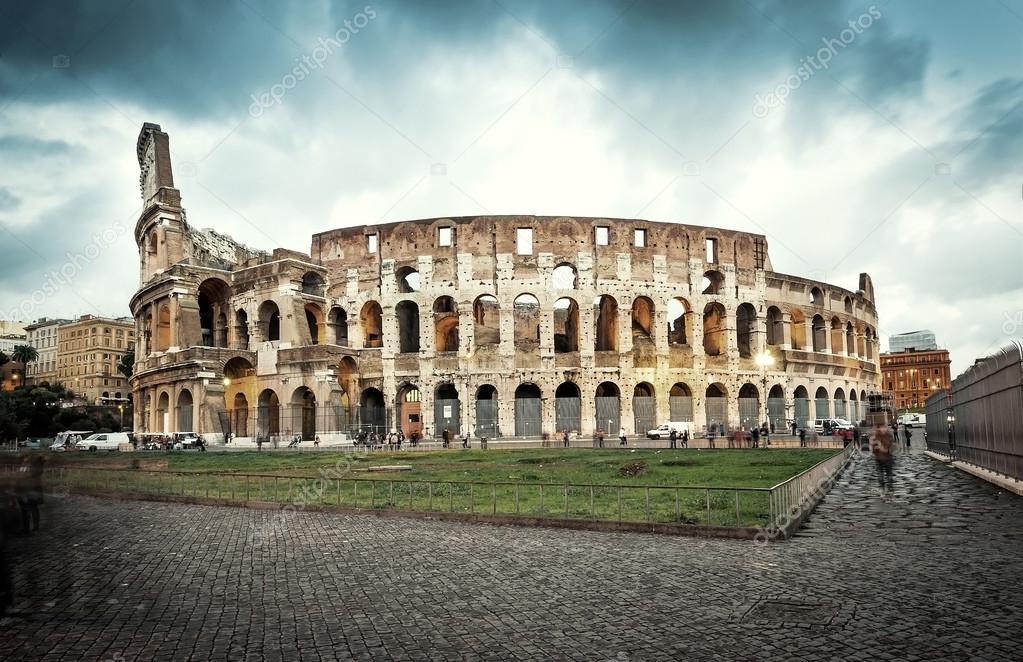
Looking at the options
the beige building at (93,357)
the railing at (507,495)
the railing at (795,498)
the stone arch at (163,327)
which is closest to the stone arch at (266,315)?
the stone arch at (163,327)

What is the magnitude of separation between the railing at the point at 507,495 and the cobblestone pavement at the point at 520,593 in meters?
0.64

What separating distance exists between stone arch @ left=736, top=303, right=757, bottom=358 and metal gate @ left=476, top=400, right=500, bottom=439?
1636 centimetres

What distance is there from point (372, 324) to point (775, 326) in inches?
1013

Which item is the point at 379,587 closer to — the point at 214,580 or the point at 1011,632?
the point at 214,580

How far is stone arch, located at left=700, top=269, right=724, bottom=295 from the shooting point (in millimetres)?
44000

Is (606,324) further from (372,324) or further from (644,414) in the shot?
(372,324)

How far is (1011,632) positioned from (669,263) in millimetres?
38502

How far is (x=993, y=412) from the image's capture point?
1467 cm

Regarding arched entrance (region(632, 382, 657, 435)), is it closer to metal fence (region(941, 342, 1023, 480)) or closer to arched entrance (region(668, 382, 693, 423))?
arched entrance (region(668, 382, 693, 423))

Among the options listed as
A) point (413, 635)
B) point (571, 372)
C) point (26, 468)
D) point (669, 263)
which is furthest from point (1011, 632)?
point (669, 263)

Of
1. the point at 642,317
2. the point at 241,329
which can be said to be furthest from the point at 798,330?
the point at 241,329

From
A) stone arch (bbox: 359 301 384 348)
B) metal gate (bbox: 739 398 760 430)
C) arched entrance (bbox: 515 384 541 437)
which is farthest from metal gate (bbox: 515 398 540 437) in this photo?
metal gate (bbox: 739 398 760 430)

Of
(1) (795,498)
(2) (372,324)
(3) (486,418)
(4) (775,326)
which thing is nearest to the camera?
(1) (795,498)

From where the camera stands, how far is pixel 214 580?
291 inches
